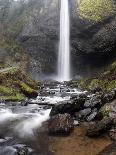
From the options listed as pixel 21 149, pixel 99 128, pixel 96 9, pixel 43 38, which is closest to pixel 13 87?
pixel 99 128

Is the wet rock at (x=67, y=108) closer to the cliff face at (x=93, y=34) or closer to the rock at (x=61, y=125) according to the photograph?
the rock at (x=61, y=125)

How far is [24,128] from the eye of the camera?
14.3m

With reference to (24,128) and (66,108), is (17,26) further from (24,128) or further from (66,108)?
(24,128)

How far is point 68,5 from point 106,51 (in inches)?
420

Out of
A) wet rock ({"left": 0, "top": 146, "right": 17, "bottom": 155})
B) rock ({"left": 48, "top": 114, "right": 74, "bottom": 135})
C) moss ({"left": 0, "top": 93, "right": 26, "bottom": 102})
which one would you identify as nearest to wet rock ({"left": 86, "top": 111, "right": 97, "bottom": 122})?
rock ({"left": 48, "top": 114, "right": 74, "bottom": 135})

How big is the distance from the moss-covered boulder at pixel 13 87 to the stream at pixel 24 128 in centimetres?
238

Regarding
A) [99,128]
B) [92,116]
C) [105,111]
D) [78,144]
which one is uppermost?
[105,111]

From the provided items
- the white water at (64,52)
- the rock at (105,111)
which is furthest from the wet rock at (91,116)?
the white water at (64,52)

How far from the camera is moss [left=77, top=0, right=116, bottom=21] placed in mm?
46719

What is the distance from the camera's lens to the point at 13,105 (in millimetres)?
20422

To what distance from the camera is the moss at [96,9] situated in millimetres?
46719

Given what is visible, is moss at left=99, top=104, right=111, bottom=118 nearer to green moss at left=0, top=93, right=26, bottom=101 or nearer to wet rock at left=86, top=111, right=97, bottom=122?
wet rock at left=86, top=111, right=97, bottom=122

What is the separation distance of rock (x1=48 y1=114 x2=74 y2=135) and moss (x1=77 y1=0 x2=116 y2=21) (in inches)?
1346

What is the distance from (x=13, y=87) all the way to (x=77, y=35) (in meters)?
24.6
